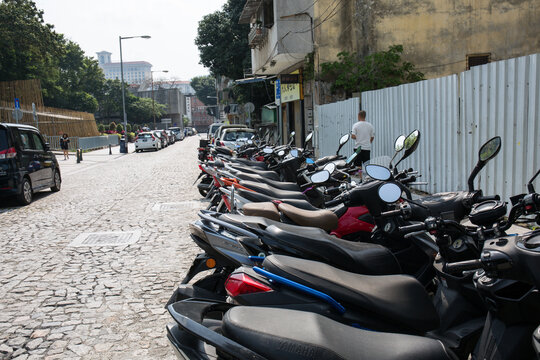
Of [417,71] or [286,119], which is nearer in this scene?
[417,71]

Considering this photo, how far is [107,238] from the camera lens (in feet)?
23.5

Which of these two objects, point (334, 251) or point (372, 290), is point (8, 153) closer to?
point (334, 251)

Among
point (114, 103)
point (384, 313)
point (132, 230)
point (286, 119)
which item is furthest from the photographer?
point (114, 103)

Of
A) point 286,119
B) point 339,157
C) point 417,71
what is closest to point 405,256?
point 339,157

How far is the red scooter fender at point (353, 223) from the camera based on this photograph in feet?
13.7

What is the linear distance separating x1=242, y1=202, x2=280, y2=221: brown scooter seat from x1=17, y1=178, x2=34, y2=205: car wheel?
8.17m

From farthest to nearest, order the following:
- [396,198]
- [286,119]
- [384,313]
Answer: [286,119] < [396,198] < [384,313]

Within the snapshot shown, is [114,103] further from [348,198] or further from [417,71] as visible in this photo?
[348,198]

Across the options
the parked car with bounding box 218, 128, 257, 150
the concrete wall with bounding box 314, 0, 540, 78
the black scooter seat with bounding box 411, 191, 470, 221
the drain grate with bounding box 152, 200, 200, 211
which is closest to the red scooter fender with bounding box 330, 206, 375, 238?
the black scooter seat with bounding box 411, 191, 470, 221

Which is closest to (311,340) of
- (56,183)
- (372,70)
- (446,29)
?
(56,183)

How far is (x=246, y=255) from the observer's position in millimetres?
3119

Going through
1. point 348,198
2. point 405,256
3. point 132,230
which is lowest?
point 132,230

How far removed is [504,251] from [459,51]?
17.0 meters

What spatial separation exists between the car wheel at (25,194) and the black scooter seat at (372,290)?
32.2ft
